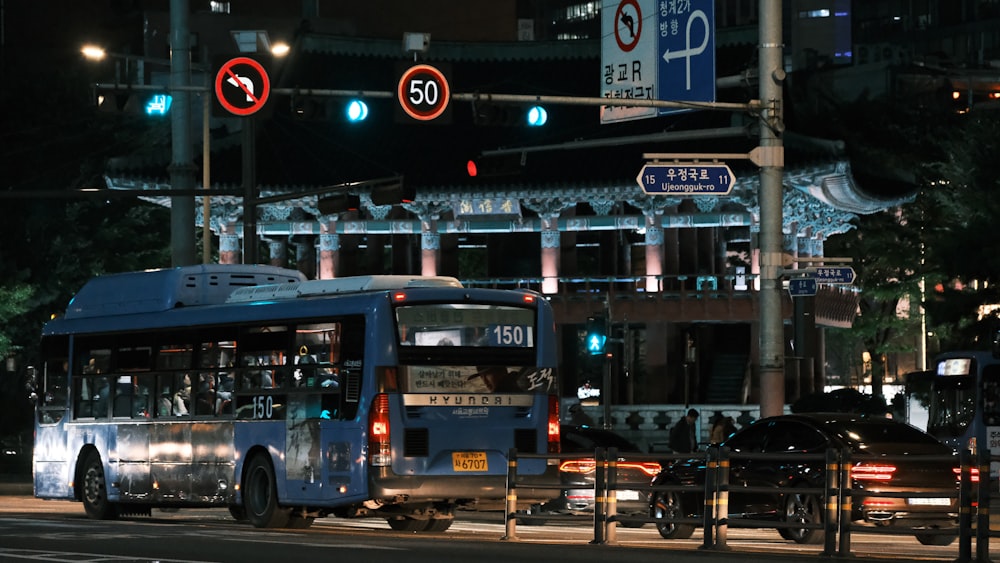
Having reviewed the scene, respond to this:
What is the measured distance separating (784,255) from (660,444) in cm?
2855

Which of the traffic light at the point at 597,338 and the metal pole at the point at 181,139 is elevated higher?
the metal pole at the point at 181,139

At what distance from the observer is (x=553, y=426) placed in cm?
2269

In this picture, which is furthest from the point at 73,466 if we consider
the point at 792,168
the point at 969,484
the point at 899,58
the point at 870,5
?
the point at 870,5

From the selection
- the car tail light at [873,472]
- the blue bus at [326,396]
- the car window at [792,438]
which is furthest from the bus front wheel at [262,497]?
the car tail light at [873,472]

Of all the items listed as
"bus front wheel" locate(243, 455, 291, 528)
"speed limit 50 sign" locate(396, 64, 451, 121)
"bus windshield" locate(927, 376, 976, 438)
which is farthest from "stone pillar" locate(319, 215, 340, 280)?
"bus front wheel" locate(243, 455, 291, 528)

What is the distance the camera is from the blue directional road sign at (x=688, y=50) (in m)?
24.1

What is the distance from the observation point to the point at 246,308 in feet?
76.0

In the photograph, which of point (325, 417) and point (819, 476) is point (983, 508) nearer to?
point (819, 476)

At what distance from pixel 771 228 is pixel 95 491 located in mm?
10404

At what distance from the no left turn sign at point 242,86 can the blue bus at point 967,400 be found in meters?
15.8

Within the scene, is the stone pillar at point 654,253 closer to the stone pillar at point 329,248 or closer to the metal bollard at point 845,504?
the stone pillar at point 329,248

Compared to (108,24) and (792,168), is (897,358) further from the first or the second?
(792,168)

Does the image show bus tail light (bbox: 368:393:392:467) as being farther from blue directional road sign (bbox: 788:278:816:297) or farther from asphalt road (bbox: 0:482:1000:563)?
blue directional road sign (bbox: 788:278:816:297)

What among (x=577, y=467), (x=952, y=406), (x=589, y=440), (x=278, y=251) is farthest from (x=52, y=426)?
(x=278, y=251)
